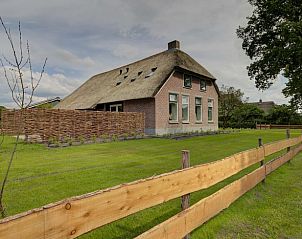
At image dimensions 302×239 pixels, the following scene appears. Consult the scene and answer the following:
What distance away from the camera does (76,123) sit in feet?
52.0

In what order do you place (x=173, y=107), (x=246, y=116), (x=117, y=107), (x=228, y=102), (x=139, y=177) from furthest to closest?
(x=228, y=102)
(x=246, y=116)
(x=117, y=107)
(x=173, y=107)
(x=139, y=177)

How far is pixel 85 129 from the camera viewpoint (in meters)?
16.3

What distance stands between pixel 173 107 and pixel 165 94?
1.63 metres

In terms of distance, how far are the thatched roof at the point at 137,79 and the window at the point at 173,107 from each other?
79.7 inches

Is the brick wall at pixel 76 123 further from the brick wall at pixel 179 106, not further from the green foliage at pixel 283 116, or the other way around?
the green foliage at pixel 283 116

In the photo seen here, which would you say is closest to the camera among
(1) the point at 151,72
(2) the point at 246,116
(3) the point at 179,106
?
(3) the point at 179,106

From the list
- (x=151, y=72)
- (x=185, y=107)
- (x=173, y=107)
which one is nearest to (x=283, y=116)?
(x=185, y=107)

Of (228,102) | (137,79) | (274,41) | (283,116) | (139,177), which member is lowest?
(139,177)

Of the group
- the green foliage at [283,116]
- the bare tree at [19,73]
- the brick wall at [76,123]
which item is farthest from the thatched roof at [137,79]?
the green foliage at [283,116]

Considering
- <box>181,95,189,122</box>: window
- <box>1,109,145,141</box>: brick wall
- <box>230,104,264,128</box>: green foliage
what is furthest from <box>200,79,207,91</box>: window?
<box>230,104,264,128</box>: green foliage

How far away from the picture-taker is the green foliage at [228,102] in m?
45.0

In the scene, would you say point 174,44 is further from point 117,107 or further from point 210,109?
point 117,107

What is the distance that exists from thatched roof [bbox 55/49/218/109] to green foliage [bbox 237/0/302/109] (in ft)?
14.6

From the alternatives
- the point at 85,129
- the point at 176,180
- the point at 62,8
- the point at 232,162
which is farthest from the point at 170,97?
the point at 176,180
